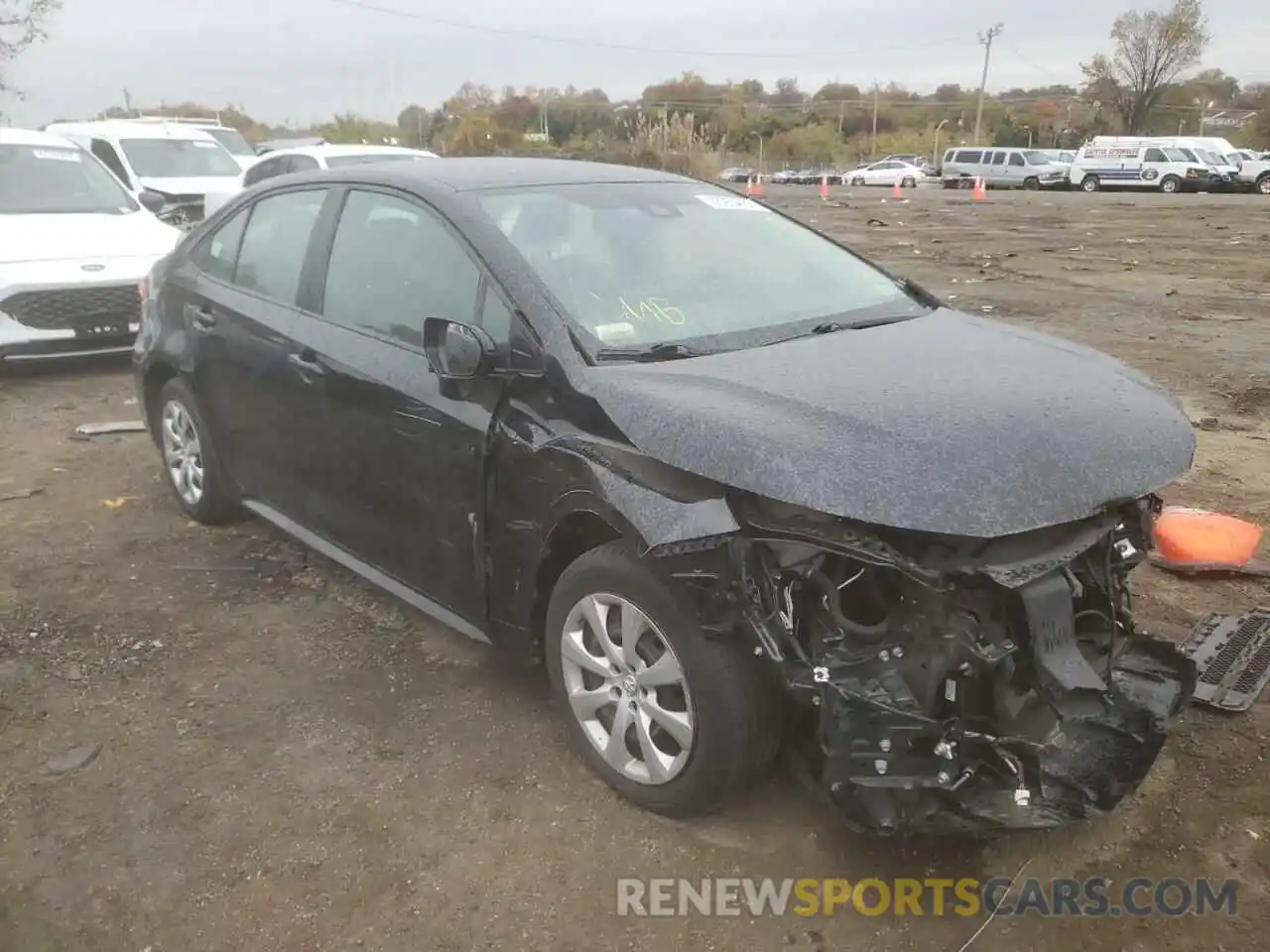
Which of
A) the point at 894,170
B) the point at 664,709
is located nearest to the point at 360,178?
the point at 664,709

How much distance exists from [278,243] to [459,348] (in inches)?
67.4

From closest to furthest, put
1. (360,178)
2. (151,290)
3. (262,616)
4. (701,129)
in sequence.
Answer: (360,178)
(262,616)
(151,290)
(701,129)

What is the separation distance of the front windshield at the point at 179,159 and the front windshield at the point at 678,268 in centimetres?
1189

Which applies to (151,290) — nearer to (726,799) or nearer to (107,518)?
(107,518)

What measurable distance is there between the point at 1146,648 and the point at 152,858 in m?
2.84

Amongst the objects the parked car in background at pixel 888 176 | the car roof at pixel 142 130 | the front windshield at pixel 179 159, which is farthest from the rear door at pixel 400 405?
the parked car in background at pixel 888 176

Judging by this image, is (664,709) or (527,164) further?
(527,164)

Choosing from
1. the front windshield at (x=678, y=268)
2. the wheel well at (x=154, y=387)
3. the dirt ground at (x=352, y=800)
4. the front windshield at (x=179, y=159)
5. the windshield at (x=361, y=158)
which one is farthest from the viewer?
the front windshield at (x=179, y=159)

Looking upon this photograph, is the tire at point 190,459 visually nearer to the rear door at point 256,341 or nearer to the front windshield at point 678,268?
the rear door at point 256,341

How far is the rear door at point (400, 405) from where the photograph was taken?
3293 mm

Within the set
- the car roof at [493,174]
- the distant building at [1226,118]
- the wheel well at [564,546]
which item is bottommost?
the wheel well at [564,546]

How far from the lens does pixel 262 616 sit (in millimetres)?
4266

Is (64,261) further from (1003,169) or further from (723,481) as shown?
(1003,169)

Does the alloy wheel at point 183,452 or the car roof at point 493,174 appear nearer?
the car roof at point 493,174
